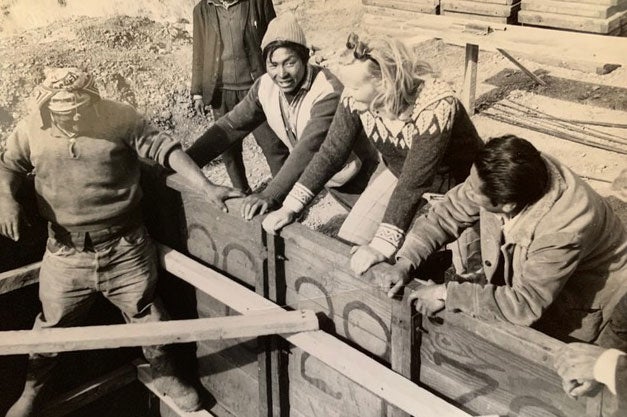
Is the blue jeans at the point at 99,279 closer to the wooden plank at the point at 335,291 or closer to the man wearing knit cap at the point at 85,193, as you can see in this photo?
the man wearing knit cap at the point at 85,193

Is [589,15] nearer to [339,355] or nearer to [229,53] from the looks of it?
[229,53]

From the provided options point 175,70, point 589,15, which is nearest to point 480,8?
point 589,15

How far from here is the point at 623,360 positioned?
1.69 metres

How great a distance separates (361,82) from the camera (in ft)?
8.02

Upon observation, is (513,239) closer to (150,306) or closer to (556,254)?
(556,254)

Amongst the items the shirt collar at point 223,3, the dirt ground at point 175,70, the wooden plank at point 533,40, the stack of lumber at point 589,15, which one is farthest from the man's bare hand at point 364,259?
the stack of lumber at point 589,15

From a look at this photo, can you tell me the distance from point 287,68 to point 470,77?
3.95 metres

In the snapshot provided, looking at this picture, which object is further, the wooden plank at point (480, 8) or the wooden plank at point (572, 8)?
the wooden plank at point (480, 8)

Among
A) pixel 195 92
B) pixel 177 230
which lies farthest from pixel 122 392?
pixel 195 92

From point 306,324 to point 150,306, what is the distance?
2.92 ft

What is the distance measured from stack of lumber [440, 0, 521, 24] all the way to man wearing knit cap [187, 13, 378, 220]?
3478 mm

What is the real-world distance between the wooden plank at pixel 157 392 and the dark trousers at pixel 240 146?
52.0 inches

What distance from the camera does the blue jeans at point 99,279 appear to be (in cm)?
289

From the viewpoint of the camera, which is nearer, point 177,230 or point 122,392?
point 177,230
